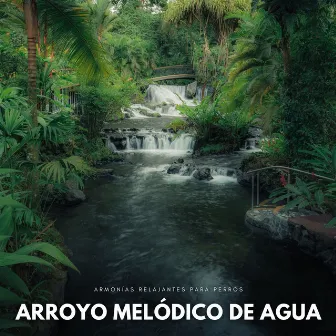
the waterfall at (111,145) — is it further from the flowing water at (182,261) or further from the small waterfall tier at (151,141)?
the flowing water at (182,261)

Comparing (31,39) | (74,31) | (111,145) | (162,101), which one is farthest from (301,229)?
(162,101)

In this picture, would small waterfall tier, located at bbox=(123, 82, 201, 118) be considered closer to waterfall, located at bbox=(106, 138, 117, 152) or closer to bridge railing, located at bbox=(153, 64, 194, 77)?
bridge railing, located at bbox=(153, 64, 194, 77)

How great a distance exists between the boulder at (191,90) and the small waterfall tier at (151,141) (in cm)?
1331

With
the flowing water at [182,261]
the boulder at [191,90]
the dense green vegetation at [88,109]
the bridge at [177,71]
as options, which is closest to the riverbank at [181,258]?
the flowing water at [182,261]

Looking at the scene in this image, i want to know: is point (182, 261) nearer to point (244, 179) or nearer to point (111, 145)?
point (244, 179)

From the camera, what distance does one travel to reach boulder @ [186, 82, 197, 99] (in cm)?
2967

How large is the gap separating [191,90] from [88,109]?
17396 millimetres

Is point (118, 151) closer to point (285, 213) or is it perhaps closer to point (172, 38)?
point (285, 213)

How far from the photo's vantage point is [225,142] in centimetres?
1540

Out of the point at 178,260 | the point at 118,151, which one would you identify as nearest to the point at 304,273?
the point at 178,260

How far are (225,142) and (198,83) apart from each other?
15876mm

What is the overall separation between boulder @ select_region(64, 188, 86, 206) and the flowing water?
0.23 metres

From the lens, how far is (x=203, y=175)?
11.7m

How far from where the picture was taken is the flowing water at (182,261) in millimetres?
4629
